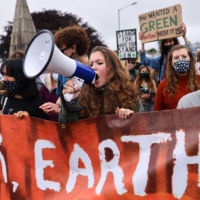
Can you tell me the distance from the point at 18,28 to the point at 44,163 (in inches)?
416

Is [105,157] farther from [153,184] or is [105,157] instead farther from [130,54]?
[130,54]

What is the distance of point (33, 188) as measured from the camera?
9.59ft

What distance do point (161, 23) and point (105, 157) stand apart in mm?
3216

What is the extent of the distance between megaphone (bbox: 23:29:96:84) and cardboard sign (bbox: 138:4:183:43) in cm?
286

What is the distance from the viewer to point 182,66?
3.44m

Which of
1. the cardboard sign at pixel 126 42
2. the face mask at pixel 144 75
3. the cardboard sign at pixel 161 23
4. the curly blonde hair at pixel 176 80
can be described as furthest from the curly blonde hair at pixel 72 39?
the cardboard sign at pixel 126 42

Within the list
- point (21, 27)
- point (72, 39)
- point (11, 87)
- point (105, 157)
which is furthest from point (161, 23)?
point (21, 27)

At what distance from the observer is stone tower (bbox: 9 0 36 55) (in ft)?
41.5

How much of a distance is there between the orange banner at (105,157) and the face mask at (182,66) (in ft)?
3.68

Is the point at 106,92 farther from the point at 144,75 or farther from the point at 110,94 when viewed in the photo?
the point at 144,75

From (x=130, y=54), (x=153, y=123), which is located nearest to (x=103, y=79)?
(x=153, y=123)

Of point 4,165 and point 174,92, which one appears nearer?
point 4,165

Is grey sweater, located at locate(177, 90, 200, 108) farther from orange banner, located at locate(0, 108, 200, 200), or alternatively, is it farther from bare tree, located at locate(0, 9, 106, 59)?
bare tree, located at locate(0, 9, 106, 59)

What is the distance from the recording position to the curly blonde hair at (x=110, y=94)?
268cm
